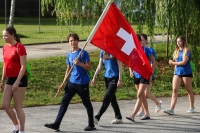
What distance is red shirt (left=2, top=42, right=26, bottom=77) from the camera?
8.36 m

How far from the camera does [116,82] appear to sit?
9727 mm

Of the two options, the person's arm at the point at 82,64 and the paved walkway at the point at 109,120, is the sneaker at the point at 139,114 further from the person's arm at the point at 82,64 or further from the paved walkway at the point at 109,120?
the person's arm at the point at 82,64

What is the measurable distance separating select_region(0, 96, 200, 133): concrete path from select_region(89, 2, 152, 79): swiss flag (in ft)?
3.61

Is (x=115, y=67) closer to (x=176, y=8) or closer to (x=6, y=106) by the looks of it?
(x=6, y=106)

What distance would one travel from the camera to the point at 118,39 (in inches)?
364

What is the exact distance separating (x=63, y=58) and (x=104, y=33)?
30.7 ft

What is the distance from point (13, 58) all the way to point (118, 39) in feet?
6.03

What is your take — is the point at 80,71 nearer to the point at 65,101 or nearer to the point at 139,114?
the point at 65,101

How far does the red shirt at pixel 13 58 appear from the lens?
8359 mm

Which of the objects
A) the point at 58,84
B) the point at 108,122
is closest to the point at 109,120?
the point at 108,122

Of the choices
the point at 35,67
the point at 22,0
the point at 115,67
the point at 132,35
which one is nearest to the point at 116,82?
the point at 115,67

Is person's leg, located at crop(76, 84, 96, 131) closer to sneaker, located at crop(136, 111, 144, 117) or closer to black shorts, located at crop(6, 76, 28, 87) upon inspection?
black shorts, located at crop(6, 76, 28, 87)

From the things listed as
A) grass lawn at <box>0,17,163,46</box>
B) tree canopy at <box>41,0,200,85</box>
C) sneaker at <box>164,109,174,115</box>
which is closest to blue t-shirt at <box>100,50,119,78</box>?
sneaker at <box>164,109,174,115</box>

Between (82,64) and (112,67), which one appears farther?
(112,67)
